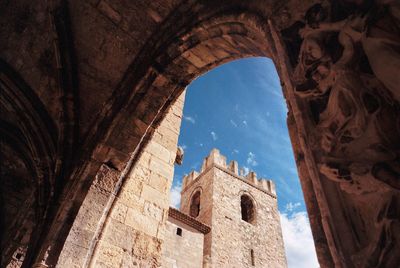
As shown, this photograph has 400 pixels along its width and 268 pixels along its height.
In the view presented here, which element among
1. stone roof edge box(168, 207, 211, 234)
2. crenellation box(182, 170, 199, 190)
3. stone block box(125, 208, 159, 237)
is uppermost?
crenellation box(182, 170, 199, 190)

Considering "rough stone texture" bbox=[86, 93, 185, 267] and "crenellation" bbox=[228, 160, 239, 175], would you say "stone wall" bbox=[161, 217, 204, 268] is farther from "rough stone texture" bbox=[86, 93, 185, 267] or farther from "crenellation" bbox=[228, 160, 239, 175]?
"rough stone texture" bbox=[86, 93, 185, 267]

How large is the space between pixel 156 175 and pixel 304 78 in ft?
9.24

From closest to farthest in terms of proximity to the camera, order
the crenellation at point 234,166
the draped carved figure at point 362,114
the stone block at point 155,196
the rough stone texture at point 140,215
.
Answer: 1. the draped carved figure at point 362,114
2. the rough stone texture at point 140,215
3. the stone block at point 155,196
4. the crenellation at point 234,166

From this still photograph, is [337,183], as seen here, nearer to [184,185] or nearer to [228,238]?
[228,238]

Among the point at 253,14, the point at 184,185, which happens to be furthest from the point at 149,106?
the point at 184,185

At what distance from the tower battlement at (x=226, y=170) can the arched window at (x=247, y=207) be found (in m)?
1.12

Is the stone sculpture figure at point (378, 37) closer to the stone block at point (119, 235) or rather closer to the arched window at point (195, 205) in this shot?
the stone block at point (119, 235)

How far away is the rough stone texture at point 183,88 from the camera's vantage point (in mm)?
1062

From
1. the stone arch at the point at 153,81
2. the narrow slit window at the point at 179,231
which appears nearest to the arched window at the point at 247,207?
the narrow slit window at the point at 179,231

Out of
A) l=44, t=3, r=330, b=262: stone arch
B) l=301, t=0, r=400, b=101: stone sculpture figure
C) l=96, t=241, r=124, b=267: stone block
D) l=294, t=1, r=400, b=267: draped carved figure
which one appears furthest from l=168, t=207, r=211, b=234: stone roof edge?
l=301, t=0, r=400, b=101: stone sculpture figure

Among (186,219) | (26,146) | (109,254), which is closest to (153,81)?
(109,254)

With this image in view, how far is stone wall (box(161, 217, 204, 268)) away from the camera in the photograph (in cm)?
1312

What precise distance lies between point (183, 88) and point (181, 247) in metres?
11.5

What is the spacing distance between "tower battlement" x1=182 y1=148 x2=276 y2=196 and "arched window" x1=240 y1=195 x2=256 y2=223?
1123 millimetres
